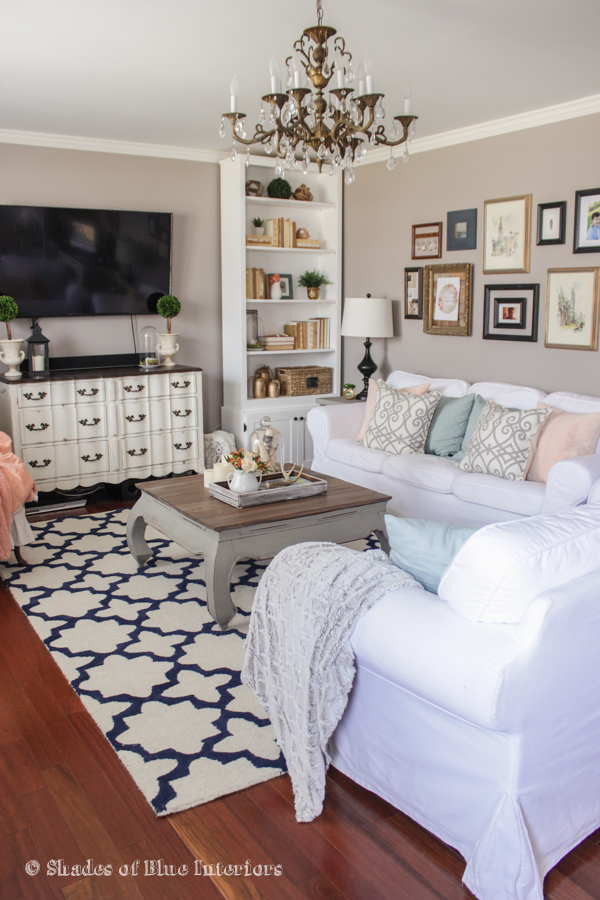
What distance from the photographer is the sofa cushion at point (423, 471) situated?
4.20 m

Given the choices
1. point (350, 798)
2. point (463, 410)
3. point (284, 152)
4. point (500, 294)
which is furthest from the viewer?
point (500, 294)

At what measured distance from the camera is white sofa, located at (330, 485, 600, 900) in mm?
1683

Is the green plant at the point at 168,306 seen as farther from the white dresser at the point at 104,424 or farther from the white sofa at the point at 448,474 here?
the white sofa at the point at 448,474

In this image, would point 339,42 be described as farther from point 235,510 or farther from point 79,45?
point 235,510

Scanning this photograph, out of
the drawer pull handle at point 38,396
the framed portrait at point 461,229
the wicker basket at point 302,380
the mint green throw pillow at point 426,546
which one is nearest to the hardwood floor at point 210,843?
the mint green throw pillow at point 426,546

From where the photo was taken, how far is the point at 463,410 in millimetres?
4609

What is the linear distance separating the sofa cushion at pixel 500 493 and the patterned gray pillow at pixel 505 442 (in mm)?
58

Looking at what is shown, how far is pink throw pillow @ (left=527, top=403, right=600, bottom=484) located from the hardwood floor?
7.11 feet

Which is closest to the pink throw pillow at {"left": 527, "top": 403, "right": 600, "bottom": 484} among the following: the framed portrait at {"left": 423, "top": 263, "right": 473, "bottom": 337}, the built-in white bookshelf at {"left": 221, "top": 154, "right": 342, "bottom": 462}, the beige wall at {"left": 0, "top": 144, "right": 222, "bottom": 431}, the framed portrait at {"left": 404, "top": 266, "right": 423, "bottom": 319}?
the framed portrait at {"left": 423, "top": 263, "right": 473, "bottom": 337}

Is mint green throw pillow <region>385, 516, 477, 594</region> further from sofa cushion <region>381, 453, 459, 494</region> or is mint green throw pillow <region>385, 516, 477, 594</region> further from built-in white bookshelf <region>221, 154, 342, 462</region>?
built-in white bookshelf <region>221, 154, 342, 462</region>

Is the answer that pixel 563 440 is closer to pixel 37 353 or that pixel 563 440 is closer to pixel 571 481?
pixel 571 481

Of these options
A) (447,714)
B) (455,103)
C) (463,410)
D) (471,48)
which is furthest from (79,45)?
(447,714)

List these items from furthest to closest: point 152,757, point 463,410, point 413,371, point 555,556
A: 1. point 413,371
2. point 463,410
3. point 152,757
4. point 555,556

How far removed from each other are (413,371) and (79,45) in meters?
3.27
